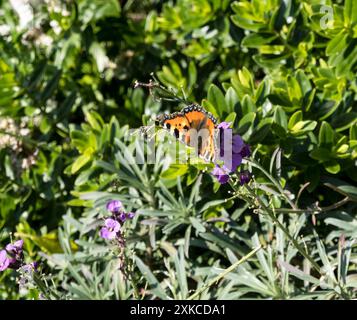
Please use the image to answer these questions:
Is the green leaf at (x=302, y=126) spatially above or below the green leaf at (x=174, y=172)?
above

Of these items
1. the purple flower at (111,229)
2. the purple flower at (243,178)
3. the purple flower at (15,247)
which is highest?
the purple flower at (243,178)

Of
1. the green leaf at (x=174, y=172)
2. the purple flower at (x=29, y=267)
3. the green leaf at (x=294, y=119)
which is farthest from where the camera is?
the green leaf at (x=174, y=172)

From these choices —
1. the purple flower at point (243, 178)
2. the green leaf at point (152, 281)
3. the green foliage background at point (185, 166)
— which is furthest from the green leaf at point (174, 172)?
the purple flower at point (243, 178)

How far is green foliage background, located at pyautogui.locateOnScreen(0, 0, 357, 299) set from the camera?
94.2 inches

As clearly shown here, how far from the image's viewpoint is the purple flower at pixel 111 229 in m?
2.10

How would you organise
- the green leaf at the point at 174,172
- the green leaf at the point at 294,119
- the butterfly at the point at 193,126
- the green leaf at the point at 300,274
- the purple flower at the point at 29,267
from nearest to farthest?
the butterfly at the point at 193,126
the purple flower at the point at 29,267
the green leaf at the point at 300,274
the green leaf at the point at 294,119
the green leaf at the point at 174,172

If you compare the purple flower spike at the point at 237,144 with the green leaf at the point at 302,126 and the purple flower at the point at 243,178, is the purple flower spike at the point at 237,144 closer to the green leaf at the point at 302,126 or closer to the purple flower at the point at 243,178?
the purple flower at the point at 243,178

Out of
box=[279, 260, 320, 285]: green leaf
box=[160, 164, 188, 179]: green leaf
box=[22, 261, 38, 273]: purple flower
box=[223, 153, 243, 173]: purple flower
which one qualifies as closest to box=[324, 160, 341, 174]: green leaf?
box=[279, 260, 320, 285]: green leaf

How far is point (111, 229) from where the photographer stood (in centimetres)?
213

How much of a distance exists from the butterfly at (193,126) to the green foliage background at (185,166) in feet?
1.30

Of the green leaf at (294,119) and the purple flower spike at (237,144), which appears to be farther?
the green leaf at (294,119)

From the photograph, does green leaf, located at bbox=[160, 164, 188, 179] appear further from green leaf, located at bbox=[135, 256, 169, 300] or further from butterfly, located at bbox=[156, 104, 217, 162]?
butterfly, located at bbox=[156, 104, 217, 162]

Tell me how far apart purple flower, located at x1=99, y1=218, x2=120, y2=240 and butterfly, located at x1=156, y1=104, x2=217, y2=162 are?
423 millimetres
